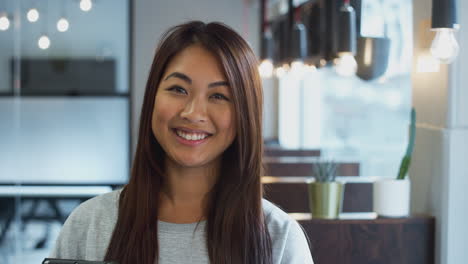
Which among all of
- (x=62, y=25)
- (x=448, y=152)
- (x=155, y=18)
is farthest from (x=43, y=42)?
(x=448, y=152)

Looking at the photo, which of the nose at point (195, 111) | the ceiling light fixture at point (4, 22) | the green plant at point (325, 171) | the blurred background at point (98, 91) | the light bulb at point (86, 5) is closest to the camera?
the nose at point (195, 111)

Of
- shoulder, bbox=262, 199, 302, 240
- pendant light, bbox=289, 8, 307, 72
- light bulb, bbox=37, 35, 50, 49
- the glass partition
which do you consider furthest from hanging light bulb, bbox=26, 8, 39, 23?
shoulder, bbox=262, 199, 302, 240

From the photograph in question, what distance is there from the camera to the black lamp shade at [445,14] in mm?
2008

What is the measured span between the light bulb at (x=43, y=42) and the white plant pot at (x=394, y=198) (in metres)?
→ 2.60

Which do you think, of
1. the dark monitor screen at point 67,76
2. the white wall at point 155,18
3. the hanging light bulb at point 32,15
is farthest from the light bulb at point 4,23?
the white wall at point 155,18

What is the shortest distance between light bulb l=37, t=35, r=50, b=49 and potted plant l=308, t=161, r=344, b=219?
2387 mm

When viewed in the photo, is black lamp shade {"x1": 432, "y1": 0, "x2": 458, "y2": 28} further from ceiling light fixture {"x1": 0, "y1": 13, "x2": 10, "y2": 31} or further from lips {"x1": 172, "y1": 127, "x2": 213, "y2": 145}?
ceiling light fixture {"x1": 0, "y1": 13, "x2": 10, "y2": 31}

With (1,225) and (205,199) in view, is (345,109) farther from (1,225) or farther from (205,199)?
(205,199)

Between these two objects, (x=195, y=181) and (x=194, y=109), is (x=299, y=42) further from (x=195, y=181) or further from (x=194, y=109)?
(x=194, y=109)

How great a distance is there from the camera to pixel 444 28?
6.60 ft

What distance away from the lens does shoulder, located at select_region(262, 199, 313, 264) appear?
4.89 feet

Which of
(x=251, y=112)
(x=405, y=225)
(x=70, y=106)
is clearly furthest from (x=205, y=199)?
(x=70, y=106)

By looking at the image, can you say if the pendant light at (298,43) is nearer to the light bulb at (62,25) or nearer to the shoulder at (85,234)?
the light bulb at (62,25)

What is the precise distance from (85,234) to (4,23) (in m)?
2.61
